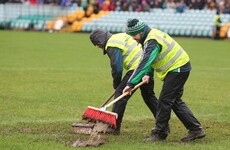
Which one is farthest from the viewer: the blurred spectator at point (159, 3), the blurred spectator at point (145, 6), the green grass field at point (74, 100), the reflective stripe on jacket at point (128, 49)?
the blurred spectator at point (159, 3)

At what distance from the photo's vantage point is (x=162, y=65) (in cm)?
909

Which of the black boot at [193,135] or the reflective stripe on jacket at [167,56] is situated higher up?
the reflective stripe on jacket at [167,56]

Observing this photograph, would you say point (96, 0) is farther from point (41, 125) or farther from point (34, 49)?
point (41, 125)

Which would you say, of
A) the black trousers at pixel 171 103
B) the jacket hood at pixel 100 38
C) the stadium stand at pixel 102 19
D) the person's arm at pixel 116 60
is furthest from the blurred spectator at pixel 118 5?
the black trousers at pixel 171 103

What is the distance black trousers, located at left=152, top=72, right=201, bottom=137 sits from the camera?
29.7ft

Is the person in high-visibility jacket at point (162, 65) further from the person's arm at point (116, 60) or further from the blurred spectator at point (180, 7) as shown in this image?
the blurred spectator at point (180, 7)

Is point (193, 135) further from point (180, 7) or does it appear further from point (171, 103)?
point (180, 7)

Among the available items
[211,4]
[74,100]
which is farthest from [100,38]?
[211,4]

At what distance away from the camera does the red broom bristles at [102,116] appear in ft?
28.9

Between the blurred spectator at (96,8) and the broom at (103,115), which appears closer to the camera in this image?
the broom at (103,115)

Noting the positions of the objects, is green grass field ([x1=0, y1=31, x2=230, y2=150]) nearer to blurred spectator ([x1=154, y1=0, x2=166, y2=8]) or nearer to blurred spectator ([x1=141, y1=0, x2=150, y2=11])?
blurred spectator ([x1=141, y1=0, x2=150, y2=11])

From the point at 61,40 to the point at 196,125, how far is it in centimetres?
2522

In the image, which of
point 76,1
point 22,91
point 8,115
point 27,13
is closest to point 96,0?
point 76,1

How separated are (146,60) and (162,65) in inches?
13.4
